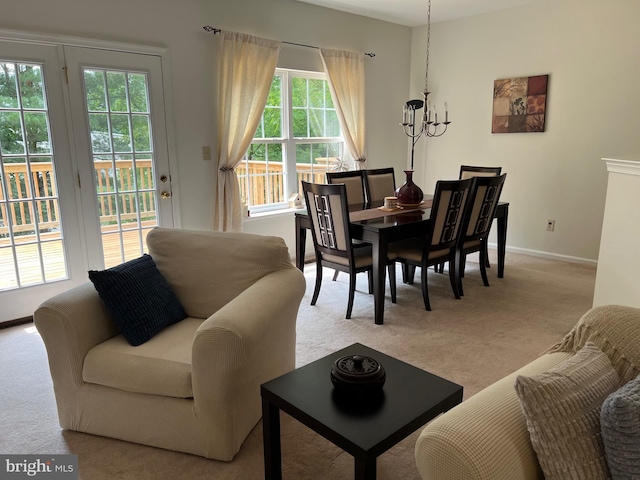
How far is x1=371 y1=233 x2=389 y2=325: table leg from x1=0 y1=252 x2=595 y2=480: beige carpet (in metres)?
0.11

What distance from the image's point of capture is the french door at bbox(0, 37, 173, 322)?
3.39 meters

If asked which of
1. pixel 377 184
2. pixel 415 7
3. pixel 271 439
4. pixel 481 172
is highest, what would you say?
pixel 415 7

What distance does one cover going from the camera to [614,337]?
141cm

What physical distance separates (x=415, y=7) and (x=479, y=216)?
260 centimetres

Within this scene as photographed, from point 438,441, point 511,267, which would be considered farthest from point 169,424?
point 511,267

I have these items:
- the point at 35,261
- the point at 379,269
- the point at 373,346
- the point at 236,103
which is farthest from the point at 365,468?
the point at 236,103

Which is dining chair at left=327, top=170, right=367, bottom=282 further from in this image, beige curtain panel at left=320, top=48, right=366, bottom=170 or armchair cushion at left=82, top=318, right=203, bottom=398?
armchair cushion at left=82, top=318, right=203, bottom=398

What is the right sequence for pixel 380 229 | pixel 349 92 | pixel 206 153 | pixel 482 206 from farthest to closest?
pixel 349 92, pixel 206 153, pixel 482 206, pixel 380 229

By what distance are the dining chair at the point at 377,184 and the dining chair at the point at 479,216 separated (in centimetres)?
91

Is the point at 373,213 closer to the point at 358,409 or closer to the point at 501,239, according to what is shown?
the point at 501,239

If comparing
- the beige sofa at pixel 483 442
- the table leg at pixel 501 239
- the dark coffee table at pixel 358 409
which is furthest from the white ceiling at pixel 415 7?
the beige sofa at pixel 483 442

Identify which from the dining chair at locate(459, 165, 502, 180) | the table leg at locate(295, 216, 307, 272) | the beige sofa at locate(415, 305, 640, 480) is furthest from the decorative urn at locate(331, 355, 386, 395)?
the dining chair at locate(459, 165, 502, 180)

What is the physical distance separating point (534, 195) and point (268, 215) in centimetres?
297

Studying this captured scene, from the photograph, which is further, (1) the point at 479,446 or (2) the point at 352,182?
(2) the point at 352,182
